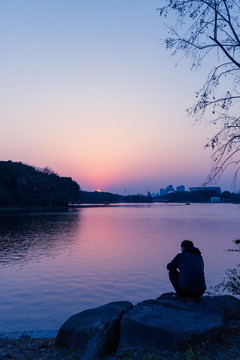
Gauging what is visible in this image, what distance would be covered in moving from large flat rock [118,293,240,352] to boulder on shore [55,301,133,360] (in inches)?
11.1

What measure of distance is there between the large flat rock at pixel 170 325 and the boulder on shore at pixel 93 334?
0.92ft

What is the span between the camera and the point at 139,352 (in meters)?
6.86

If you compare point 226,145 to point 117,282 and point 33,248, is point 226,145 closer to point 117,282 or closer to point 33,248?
point 117,282

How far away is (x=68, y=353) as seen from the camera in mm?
7395

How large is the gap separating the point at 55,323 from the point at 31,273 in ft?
32.7

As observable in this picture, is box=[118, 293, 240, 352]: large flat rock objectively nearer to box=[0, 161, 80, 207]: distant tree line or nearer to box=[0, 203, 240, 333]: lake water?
box=[0, 203, 240, 333]: lake water

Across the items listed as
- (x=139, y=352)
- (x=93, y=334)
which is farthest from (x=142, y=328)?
(x=93, y=334)

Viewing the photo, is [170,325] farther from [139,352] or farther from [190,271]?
[190,271]

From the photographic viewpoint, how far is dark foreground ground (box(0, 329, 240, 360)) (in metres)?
6.52

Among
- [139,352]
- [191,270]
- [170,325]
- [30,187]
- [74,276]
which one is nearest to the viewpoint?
[139,352]

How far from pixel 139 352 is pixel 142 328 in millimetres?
507

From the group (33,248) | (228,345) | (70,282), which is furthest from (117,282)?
(33,248)

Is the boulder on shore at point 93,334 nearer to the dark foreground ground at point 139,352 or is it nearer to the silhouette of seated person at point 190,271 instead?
the dark foreground ground at point 139,352

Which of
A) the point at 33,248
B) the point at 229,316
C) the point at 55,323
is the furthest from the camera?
the point at 33,248
